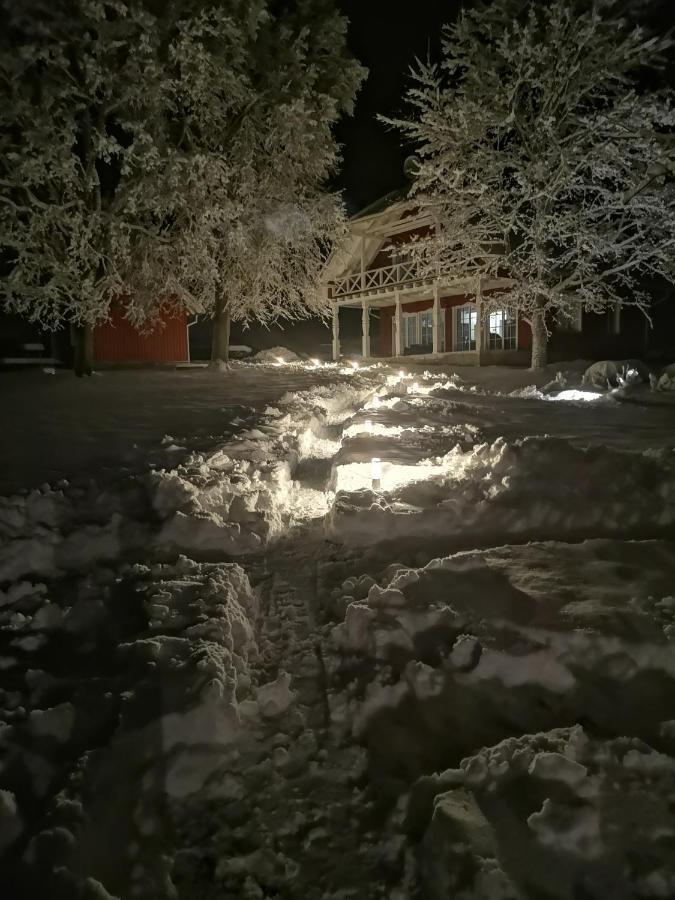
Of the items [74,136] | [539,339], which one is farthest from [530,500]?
[539,339]

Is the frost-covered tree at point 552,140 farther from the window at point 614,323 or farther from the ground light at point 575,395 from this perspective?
the window at point 614,323

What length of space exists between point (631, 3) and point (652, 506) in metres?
16.9

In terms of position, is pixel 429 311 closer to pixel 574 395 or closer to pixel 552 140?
pixel 552 140

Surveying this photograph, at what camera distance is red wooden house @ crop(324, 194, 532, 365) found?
22.1 m

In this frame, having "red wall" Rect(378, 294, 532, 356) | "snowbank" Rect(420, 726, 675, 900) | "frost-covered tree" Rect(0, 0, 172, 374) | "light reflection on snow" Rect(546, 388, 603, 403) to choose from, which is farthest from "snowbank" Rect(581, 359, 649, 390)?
"snowbank" Rect(420, 726, 675, 900)

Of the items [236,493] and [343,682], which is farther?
[236,493]

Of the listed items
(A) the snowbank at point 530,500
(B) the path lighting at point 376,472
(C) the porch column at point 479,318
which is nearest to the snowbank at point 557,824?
(A) the snowbank at point 530,500

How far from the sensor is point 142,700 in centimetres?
271

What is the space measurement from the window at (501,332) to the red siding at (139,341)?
13.0 m

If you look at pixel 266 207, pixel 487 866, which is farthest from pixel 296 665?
pixel 266 207

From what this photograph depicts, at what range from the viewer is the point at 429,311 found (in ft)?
87.3

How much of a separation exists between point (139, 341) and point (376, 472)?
18683mm

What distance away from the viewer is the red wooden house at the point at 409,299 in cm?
2209

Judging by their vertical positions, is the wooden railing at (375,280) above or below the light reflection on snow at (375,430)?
above
